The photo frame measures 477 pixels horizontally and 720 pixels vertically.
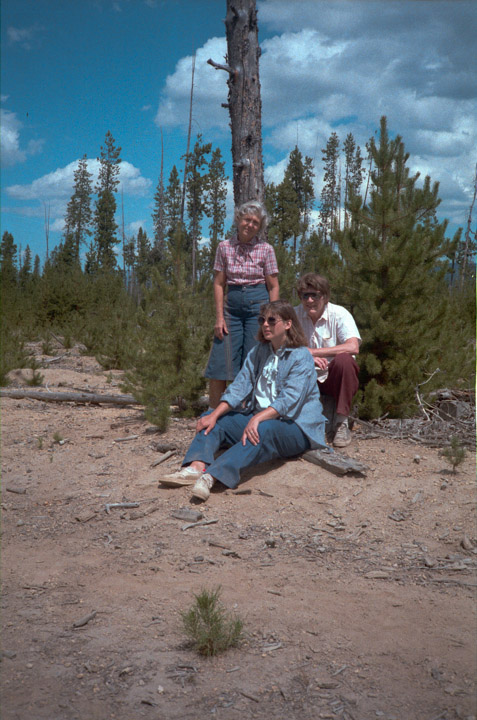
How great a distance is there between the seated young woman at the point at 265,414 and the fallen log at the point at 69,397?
9.28ft

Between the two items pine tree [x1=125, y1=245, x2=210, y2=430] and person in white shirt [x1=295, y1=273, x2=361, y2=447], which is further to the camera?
pine tree [x1=125, y1=245, x2=210, y2=430]

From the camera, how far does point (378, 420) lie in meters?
6.09

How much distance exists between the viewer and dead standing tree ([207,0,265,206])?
6344 millimetres

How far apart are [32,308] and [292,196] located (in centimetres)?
930

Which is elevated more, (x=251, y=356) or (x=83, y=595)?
(x=251, y=356)

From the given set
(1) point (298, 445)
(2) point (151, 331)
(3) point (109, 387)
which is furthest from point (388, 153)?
(3) point (109, 387)

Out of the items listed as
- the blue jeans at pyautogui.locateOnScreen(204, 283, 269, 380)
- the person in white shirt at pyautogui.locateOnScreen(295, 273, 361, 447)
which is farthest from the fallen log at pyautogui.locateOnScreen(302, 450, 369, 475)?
the blue jeans at pyautogui.locateOnScreen(204, 283, 269, 380)

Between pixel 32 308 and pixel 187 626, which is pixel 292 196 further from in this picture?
pixel 187 626

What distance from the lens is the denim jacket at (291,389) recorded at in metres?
4.59

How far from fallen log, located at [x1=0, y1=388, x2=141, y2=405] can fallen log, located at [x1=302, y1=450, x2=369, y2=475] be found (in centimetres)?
318

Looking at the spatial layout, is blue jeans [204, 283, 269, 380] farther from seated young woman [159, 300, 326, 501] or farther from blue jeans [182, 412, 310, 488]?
blue jeans [182, 412, 310, 488]

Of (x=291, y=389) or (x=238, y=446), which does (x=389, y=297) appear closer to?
(x=291, y=389)

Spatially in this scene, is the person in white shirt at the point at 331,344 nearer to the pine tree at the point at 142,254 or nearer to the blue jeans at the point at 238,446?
the blue jeans at the point at 238,446

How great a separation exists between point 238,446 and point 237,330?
1.40 meters
